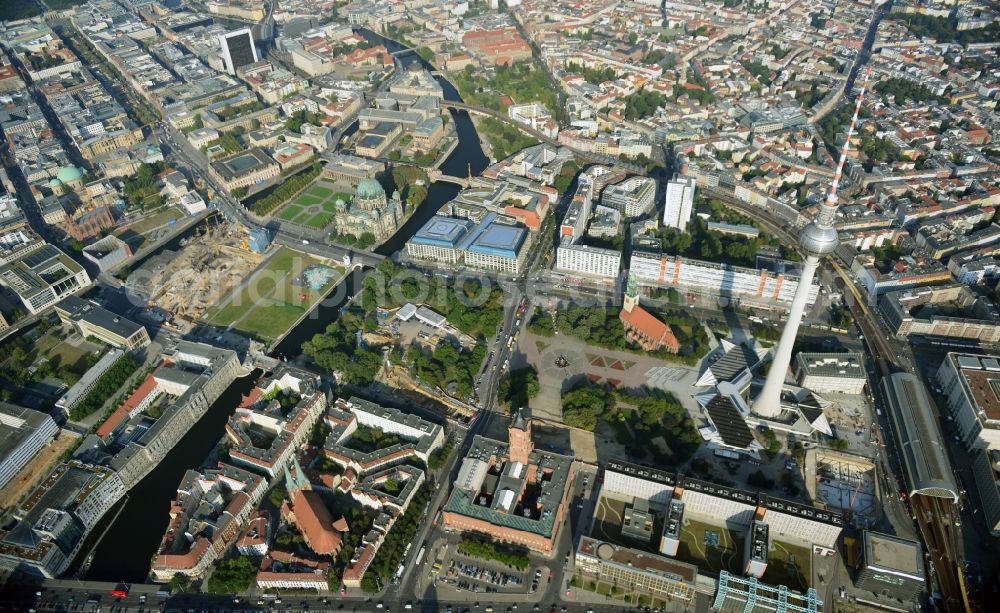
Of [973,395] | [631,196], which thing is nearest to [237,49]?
[631,196]

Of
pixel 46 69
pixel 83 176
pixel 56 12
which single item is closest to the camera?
pixel 83 176

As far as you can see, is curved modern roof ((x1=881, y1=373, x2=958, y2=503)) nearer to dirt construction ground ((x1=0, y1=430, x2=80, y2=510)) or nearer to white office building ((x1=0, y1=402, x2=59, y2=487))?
dirt construction ground ((x1=0, y1=430, x2=80, y2=510))

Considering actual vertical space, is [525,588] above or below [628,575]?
below

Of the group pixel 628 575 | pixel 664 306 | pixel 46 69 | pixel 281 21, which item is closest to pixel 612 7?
pixel 281 21

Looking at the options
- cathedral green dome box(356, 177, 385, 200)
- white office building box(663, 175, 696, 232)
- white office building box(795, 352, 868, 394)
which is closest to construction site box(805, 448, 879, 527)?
white office building box(795, 352, 868, 394)

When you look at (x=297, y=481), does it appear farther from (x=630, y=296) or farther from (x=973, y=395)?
(x=973, y=395)

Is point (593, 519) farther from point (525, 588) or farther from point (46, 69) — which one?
point (46, 69)

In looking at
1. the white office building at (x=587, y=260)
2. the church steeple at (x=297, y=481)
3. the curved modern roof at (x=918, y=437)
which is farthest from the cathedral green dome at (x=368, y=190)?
the curved modern roof at (x=918, y=437)
